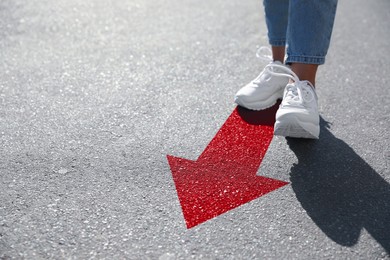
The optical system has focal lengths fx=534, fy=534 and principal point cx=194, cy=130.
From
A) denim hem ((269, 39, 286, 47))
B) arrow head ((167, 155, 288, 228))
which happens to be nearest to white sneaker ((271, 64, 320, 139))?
arrow head ((167, 155, 288, 228))

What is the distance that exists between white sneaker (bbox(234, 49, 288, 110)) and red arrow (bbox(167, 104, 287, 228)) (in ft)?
0.35

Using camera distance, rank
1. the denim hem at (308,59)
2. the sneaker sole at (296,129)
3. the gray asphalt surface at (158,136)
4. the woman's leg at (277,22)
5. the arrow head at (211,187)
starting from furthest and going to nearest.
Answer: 1. the woman's leg at (277,22)
2. the denim hem at (308,59)
3. the sneaker sole at (296,129)
4. the arrow head at (211,187)
5. the gray asphalt surface at (158,136)

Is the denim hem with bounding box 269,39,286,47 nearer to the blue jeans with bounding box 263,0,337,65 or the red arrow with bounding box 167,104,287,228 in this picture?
the blue jeans with bounding box 263,0,337,65

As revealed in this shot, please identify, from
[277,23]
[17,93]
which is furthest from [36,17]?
[277,23]

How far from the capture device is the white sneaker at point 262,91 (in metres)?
2.80

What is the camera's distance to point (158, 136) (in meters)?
2.55

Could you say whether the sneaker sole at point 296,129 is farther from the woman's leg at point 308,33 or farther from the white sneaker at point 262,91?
the white sneaker at point 262,91

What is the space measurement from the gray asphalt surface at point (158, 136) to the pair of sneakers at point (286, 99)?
4.2 inches

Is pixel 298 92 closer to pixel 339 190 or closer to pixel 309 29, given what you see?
pixel 309 29

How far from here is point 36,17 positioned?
398cm

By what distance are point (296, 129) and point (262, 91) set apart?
18.4 inches

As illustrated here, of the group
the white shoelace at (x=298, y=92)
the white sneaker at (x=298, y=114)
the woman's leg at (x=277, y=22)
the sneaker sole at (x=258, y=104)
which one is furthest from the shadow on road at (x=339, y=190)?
the woman's leg at (x=277, y=22)

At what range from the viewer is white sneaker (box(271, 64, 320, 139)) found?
7.79 ft

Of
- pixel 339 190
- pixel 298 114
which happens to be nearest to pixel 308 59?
pixel 298 114
